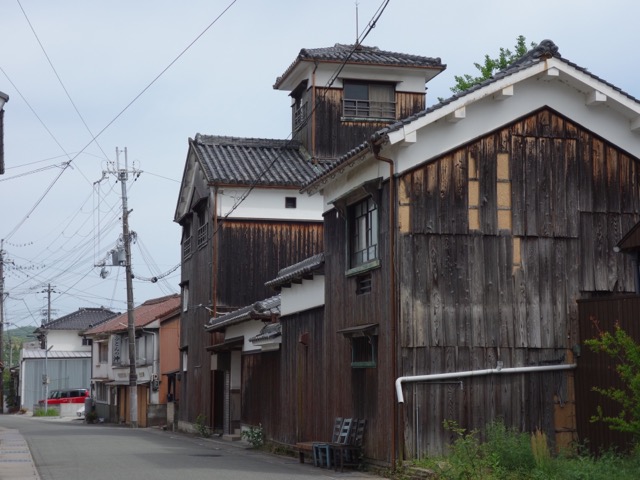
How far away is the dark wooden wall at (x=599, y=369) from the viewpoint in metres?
15.5

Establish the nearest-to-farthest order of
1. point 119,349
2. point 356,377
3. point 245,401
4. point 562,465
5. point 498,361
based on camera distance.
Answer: point 562,465 → point 498,361 → point 356,377 → point 245,401 → point 119,349

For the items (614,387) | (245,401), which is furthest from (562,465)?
(245,401)

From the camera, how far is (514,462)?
1438 cm

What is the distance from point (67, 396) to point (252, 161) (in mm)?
47305

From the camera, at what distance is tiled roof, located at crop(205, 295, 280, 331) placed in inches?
983

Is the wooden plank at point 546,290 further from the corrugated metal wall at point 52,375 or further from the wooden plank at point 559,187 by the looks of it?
the corrugated metal wall at point 52,375

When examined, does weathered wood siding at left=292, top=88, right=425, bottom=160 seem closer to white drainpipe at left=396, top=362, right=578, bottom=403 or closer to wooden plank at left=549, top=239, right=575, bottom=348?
wooden plank at left=549, top=239, right=575, bottom=348

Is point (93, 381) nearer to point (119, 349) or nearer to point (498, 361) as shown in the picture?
point (119, 349)

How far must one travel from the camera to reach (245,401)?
2842 centimetres

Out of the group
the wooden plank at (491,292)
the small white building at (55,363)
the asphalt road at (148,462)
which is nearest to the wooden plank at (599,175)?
the wooden plank at (491,292)

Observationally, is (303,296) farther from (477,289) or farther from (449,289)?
(477,289)

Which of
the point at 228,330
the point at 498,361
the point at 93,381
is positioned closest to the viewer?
the point at 498,361

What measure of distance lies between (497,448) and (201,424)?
2062cm

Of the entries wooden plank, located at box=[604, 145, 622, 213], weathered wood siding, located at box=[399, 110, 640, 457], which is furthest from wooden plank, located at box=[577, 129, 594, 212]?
wooden plank, located at box=[604, 145, 622, 213]
